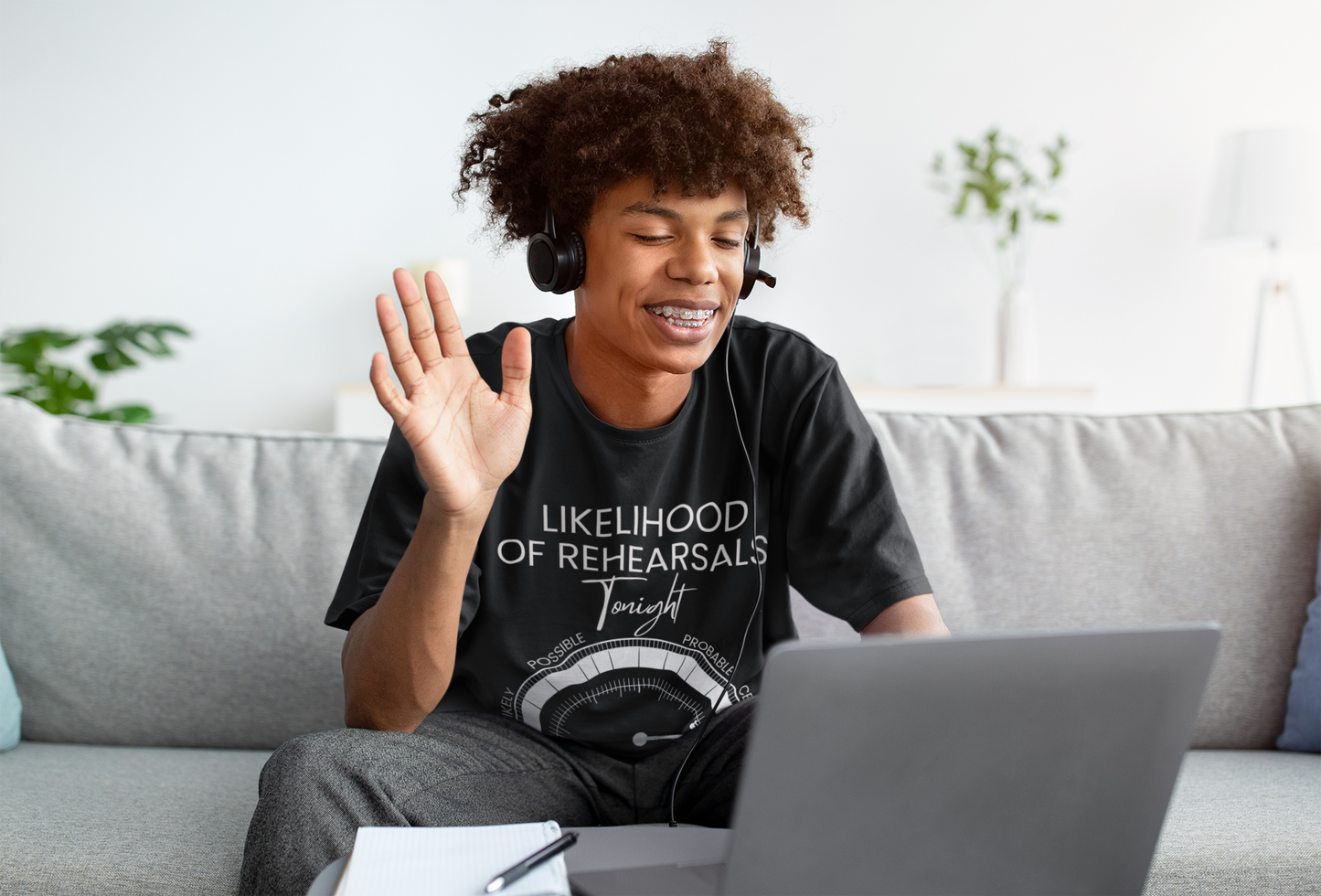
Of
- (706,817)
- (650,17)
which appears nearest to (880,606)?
(706,817)

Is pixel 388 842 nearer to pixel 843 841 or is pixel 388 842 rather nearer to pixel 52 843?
pixel 843 841

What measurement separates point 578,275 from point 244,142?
2.59 metres

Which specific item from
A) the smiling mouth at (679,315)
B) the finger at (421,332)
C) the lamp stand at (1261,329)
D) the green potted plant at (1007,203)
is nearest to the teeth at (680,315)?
the smiling mouth at (679,315)


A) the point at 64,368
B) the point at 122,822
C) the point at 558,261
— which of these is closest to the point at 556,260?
the point at 558,261

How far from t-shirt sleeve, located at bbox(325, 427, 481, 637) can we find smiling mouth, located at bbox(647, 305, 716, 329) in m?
0.30

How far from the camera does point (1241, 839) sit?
3.43 ft

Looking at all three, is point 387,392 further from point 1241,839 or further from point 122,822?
point 1241,839

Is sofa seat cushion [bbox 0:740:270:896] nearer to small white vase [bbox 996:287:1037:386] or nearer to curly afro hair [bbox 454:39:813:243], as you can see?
curly afro hair [bbox 454:39:813:243]

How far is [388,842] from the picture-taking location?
A: 660 millimetres

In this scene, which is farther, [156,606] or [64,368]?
[64,368]

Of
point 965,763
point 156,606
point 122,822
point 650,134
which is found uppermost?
point 650,134

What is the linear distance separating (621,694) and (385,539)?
0.31m

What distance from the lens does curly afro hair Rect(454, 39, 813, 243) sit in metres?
1.00

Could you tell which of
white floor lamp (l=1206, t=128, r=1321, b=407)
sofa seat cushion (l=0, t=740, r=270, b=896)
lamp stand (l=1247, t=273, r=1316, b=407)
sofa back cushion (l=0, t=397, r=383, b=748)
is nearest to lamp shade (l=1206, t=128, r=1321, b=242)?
white floor lamp (l=1206, t=128, r=1321, b=407)
